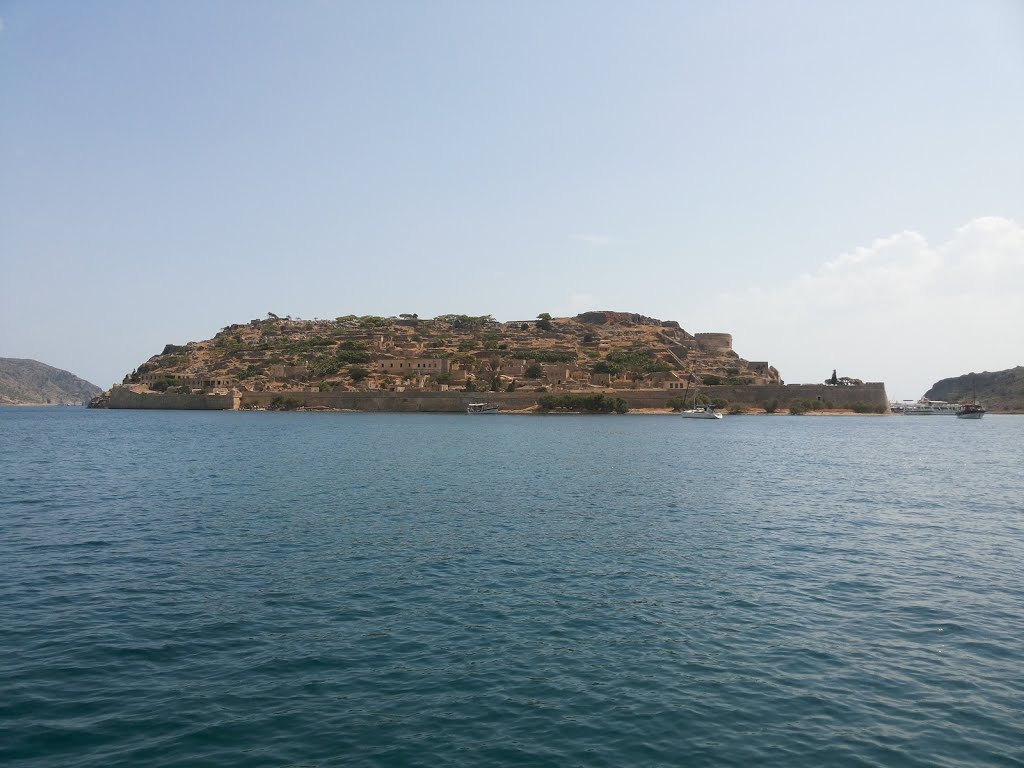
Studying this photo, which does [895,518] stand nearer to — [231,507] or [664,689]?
[664,689]

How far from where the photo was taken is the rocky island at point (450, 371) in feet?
315

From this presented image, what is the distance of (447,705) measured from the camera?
787 centimetres

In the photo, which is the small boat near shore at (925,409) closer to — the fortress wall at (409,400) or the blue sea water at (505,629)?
the fortress wall at (409,400)

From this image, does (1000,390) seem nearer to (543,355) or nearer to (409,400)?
(543,355)

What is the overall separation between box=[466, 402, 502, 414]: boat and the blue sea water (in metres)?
68.5

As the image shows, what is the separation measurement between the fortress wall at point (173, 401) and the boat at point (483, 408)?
3473cm

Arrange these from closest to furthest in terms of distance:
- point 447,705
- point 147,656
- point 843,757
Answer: point 843,757, point 447,705, point 147,656

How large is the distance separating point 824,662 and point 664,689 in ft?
7.78

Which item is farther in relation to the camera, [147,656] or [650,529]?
[650,529]

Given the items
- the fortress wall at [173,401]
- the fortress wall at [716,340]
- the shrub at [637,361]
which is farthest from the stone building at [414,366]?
the fortress wall at [716,340]

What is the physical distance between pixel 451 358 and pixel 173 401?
40.7 m

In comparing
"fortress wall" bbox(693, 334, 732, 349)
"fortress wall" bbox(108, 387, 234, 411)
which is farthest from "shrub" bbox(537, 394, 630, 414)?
"fortress wall" bbox(693, 334, 732, 349)

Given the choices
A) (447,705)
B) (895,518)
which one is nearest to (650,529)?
(895,518)

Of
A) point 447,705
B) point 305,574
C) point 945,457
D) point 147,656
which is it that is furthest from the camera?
point 945,457
